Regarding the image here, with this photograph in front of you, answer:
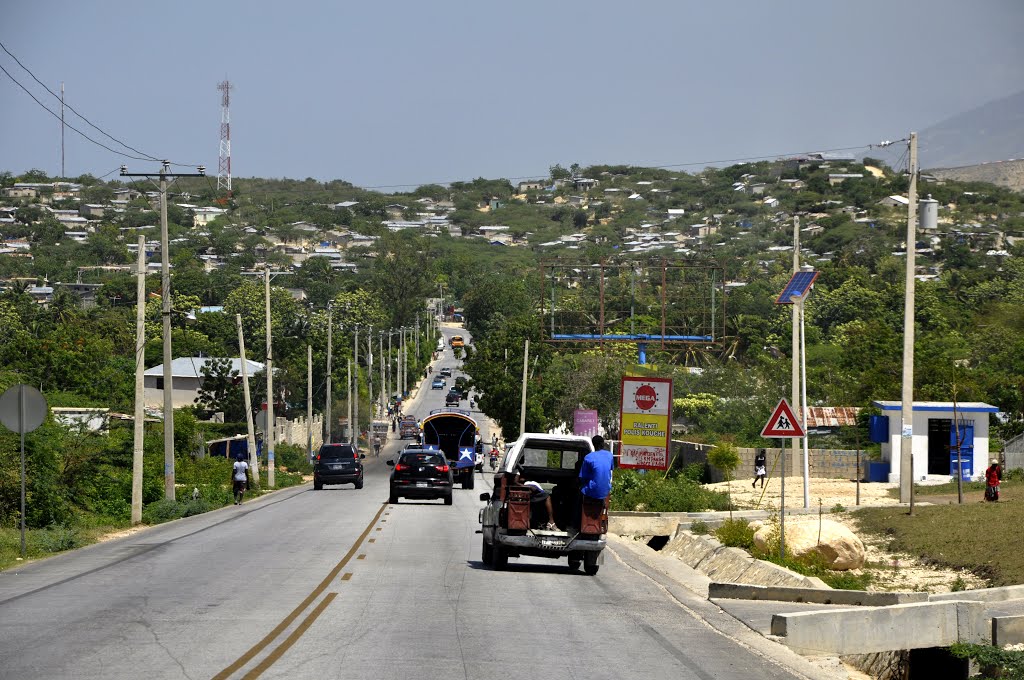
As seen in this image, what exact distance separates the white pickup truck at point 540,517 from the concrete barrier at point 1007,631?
293 inches

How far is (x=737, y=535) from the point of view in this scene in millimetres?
25234

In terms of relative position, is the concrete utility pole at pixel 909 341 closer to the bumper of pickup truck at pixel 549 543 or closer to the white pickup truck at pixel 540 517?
the white pickup truck at pixel 540 517

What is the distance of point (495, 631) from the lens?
14.0 meters

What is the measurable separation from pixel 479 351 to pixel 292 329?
27.0m

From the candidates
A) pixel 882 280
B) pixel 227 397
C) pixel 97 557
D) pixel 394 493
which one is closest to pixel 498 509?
pixel 97 557

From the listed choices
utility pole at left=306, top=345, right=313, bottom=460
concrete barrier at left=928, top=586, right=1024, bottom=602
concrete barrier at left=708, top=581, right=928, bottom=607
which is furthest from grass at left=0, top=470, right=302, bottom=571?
utility pole at left=306, top=345, right=313, bottom=460

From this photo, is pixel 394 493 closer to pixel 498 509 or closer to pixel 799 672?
pixel 498 509

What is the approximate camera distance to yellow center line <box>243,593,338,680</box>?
10.9 meters

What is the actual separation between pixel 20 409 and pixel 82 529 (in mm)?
7921

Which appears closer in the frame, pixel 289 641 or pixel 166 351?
pixel 289 641

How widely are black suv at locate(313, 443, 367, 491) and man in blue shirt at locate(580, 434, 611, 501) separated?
111 ft

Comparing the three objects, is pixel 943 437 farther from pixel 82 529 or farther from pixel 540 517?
pixel 82 529

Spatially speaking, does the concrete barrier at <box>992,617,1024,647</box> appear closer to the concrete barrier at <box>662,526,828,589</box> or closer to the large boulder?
the concrete barrier at <box>662,526,828,589</box>

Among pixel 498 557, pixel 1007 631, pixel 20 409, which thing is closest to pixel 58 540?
pixel 20 409
